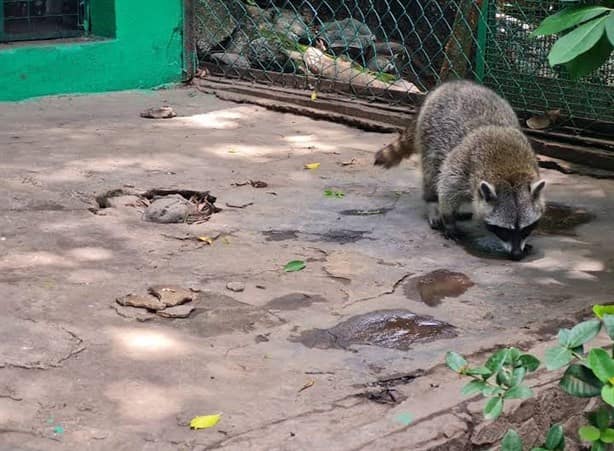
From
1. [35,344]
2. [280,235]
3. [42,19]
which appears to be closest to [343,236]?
[280,235]

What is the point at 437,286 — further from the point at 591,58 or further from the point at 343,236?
the point at 591,58

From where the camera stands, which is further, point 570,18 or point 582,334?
point 570,18

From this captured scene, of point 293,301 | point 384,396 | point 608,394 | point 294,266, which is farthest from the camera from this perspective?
point 294,266

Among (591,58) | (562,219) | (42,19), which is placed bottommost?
(562,219)

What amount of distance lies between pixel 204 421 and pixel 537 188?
8.52 ft

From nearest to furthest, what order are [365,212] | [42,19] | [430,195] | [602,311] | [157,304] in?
[602,311] < [157,304] < [365,212] < [430,195] < [42,19]

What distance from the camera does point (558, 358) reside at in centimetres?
240

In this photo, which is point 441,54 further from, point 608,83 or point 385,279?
point 385,279

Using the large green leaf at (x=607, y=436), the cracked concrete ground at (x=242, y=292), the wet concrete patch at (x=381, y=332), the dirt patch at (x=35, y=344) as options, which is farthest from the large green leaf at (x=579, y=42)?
the dirt patch at (x=35, y=344)

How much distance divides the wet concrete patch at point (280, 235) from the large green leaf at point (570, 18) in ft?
7.38

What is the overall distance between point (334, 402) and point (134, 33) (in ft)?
19.0

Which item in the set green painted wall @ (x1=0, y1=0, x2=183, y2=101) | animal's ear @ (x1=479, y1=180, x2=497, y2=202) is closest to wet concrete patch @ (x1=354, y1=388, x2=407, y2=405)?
animal's ear @ (x1=479, y1=180, x2=497, y2=202)

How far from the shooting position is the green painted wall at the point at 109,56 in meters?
7.73

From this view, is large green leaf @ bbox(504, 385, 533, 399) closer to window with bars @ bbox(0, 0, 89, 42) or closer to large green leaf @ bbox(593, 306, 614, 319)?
large green leaf @ bbox(593, 306, 614, 319)
